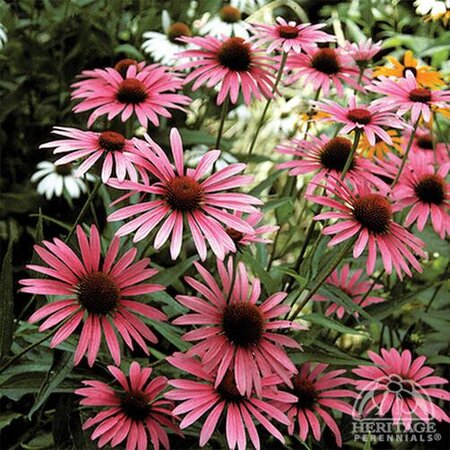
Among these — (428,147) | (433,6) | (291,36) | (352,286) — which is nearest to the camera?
(291,36)

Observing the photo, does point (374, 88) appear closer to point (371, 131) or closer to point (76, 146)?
point (371, 131)

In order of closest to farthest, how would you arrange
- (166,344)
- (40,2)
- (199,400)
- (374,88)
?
(199,400) → (374,88) → (166,344) → (40,2)

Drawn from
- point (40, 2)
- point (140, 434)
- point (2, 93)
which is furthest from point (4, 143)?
point (140, 434)

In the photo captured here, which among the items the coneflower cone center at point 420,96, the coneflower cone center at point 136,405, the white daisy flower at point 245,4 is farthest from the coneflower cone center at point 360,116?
the white daisy flower at point 245,4

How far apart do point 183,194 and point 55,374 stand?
260 mm

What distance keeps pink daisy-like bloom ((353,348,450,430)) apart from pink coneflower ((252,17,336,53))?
0.45 meters

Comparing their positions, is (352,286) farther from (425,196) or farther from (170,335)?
(170,335)

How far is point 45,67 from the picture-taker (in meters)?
1.69

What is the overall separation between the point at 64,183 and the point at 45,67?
0.29 m

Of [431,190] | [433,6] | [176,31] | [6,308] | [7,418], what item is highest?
[176,31]

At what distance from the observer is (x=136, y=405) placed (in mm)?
841

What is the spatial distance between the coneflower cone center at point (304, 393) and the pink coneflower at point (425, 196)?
0.26m

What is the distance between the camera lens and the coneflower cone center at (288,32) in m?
1.08
